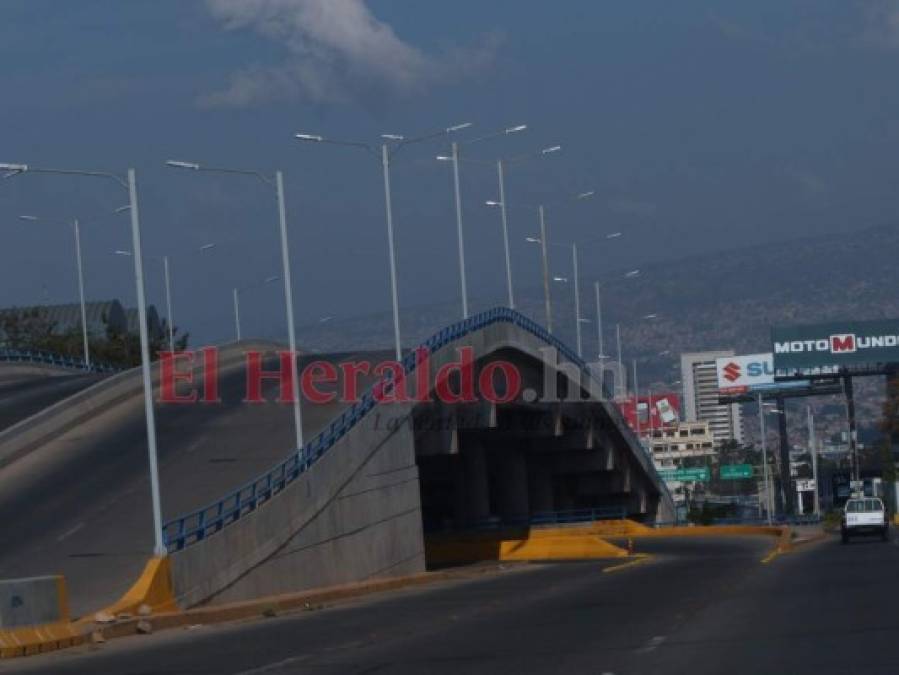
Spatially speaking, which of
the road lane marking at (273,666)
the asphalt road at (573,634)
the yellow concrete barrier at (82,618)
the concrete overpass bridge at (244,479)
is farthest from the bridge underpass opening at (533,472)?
the road lane marking at (273,666)

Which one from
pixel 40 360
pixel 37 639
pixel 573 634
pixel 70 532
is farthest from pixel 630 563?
pixel 40 360

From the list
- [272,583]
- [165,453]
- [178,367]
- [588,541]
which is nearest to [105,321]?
[178,367]

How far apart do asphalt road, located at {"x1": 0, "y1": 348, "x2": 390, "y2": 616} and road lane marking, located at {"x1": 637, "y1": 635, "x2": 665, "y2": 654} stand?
11.3m

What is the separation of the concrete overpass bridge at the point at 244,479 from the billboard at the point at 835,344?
5610 centimetres

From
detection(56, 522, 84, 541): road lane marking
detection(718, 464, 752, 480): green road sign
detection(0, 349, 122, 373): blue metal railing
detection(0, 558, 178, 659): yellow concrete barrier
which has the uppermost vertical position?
detection(0, 349, 122, 373): blue metal railing

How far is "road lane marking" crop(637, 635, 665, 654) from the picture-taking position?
2099 centimetres

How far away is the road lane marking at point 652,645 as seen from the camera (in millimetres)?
20989

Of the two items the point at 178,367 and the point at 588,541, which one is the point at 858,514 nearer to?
the point at 588,541

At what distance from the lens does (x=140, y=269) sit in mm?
34656

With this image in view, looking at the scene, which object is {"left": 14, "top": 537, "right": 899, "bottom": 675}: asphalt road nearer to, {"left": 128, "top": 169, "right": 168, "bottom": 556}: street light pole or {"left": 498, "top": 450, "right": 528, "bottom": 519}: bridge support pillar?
{"left": 128, "top": 169, "right": 168, "bottom": 556}: street light pole

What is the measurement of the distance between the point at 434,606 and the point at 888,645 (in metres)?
15.4

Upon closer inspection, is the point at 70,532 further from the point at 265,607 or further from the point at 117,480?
the point at 117,480

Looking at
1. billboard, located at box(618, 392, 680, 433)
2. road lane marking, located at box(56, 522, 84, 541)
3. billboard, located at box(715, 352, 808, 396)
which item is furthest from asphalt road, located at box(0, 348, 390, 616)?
billboard, located at box(715, 352, 808, 396)

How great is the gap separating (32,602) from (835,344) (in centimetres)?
10927
